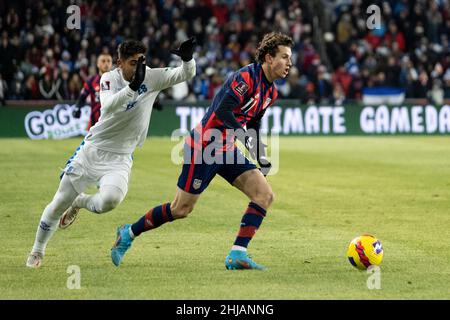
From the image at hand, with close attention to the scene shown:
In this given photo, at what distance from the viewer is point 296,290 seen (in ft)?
26.1

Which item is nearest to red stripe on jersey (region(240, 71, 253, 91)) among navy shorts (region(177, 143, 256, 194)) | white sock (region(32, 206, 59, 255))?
navy shorts (region(177, 143, 256, 194))

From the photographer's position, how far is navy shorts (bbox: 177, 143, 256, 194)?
916cm

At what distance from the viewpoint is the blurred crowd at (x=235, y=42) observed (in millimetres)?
29031

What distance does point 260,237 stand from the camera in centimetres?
1119

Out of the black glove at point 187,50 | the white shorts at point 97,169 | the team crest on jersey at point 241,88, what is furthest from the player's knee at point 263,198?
the black glove at point 187,50

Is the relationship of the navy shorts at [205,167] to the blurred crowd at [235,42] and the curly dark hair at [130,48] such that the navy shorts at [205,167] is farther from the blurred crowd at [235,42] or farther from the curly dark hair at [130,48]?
the blurred crowd at [235,42]

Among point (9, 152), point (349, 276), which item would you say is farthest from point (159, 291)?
point (9, 152)

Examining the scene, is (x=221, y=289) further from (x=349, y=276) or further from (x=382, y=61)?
(x=382, y=61)

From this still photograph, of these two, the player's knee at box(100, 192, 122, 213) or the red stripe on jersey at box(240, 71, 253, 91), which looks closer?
the player's knee at box(100, 192, 122, 213)

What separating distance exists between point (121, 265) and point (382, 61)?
24960 mm

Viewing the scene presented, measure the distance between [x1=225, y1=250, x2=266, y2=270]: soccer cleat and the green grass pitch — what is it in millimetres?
165

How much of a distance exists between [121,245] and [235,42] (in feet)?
76.6

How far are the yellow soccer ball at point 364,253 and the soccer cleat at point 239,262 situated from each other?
828 mm

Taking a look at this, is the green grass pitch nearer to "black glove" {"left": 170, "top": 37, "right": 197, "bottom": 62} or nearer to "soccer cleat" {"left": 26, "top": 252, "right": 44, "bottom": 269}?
"soccer cleat" {"left": 26, "top": 252, "right": 44, "bottom": 269}
